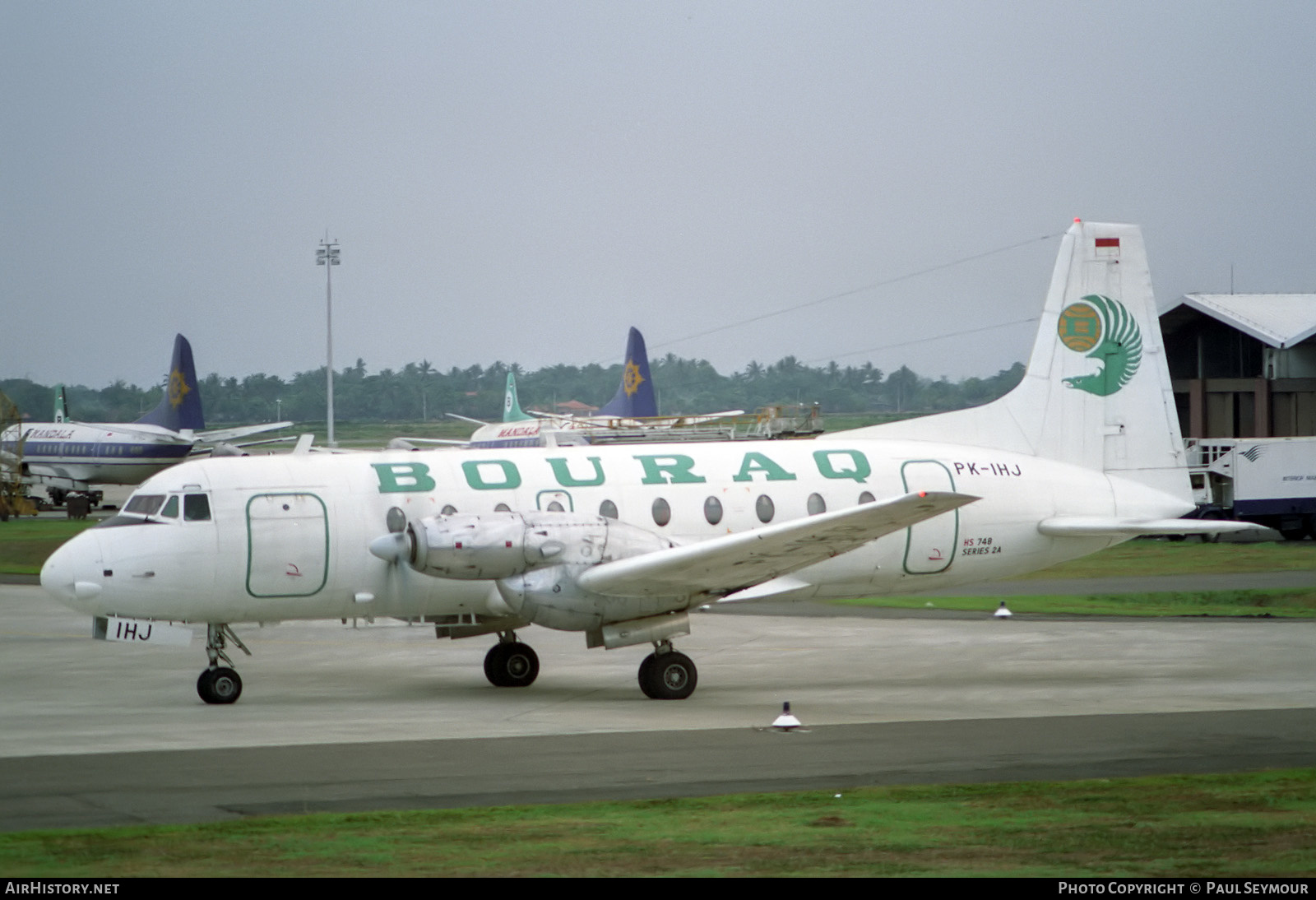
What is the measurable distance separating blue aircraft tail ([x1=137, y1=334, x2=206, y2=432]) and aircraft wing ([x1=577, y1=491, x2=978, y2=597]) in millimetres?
54977

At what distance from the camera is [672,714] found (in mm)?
16672

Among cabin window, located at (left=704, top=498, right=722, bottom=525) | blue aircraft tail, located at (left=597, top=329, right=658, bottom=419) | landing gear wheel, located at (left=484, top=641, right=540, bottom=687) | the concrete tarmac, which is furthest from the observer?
blue aircraft tail, located at (left=597, top=329, right=658, bottom=419)

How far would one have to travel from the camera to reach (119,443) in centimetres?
6494

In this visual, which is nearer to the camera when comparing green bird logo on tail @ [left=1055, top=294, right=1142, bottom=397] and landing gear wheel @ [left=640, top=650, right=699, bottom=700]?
landing gear wheel @ [left=640, top=650, right=699, bottom=700]

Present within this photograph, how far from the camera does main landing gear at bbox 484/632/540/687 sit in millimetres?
19516

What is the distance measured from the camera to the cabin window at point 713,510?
19.0 m

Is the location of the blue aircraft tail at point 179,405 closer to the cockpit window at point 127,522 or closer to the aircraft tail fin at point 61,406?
the aircraft tail fin at point 61,406

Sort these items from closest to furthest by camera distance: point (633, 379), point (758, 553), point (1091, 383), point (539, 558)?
point (758, 553) → point (539, 558) → point (1091, 383) → point (633, 379)

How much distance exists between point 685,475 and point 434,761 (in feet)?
22.5

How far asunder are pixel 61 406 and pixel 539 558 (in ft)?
221

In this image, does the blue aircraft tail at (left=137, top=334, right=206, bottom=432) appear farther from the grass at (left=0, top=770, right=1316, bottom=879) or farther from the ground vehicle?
the grass at (left=0, top=770, right=1316, bottom=879)

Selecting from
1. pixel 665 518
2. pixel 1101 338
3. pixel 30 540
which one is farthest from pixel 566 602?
pixel 30 540

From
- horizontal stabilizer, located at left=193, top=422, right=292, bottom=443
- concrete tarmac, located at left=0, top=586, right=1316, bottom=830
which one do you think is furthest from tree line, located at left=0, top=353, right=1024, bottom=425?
concrete tarmac, located at left=0, top=586, right=1316, bottom=830

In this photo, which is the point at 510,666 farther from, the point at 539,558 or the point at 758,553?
the point at 758,553
